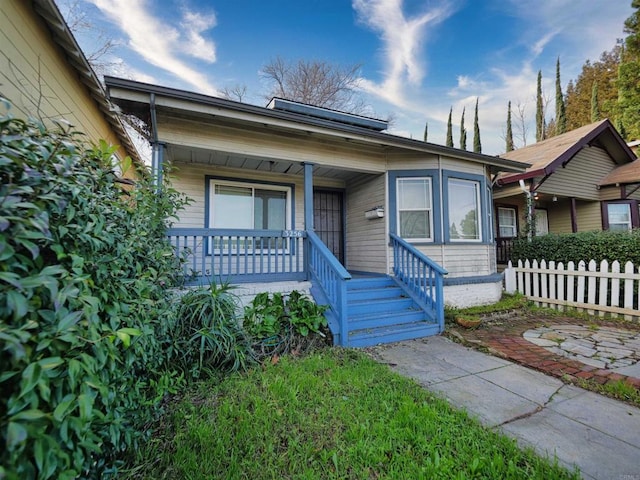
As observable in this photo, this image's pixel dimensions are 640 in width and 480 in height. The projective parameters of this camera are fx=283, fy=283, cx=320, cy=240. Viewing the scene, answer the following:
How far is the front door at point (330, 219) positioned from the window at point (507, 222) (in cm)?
635

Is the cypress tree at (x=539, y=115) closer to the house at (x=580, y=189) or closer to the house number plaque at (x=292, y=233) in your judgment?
the house at (x=580, y=189)

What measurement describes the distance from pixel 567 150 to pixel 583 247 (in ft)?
13.3

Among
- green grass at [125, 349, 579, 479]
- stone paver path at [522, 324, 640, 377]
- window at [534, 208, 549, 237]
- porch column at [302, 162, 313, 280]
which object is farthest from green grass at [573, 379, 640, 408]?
window at [534, 208, 549, 237]

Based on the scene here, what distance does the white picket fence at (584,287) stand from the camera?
211 inches

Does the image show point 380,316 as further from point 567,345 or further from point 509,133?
point 509,133

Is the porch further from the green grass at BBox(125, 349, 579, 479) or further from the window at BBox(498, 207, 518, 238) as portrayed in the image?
the window at BBox(498, 207, 518, 238)

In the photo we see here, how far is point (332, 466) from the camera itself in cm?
184

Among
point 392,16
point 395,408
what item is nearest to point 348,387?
point 395,408

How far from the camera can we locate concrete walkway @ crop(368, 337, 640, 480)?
6.28ft

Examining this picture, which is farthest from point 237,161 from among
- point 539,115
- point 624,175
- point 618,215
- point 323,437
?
point 539,115

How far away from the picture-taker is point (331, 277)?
443 centimetres

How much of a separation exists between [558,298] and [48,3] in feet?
31.4

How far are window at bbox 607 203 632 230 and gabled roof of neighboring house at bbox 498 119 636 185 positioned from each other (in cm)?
209

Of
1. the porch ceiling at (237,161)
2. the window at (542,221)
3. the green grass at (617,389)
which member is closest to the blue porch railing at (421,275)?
the green grass at (617,389)
